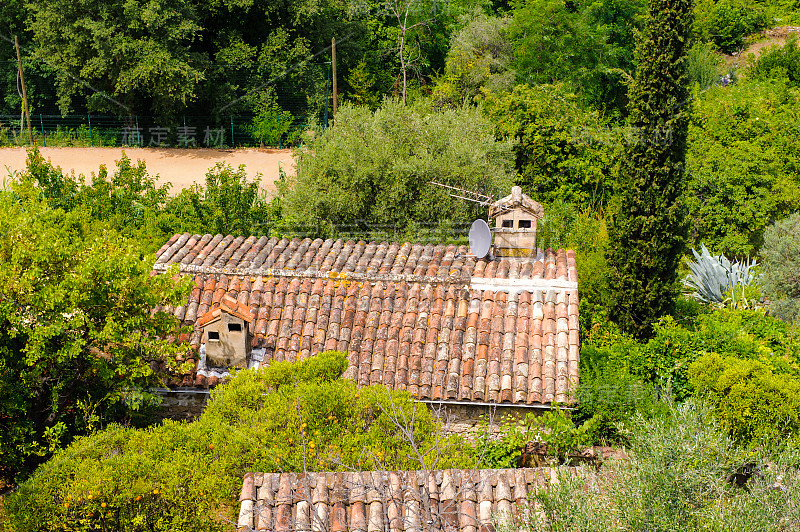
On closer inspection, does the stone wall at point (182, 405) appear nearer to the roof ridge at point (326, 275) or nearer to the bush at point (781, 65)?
the roof ridge at point (326, 275)

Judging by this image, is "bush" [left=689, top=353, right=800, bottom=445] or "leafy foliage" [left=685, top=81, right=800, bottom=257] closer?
"bush" [left=689, top=353, right=800, bottom=445]

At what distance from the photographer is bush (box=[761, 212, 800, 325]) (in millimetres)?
16875

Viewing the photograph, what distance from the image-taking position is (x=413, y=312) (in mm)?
12648

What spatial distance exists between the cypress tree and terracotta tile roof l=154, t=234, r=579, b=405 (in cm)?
304

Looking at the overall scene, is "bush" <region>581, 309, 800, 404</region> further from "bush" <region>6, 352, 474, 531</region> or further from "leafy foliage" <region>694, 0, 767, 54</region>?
"leafy foliage" <region>694, 0, 767, 54</region>

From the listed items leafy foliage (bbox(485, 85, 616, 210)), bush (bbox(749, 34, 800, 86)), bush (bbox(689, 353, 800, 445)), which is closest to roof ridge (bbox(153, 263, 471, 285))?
bush (bbox(689, 353, 800, 445))

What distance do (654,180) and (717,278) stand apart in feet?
11.9

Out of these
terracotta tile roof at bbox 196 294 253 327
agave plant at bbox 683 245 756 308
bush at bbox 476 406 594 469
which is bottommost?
bush at bbox 476 406 594 469

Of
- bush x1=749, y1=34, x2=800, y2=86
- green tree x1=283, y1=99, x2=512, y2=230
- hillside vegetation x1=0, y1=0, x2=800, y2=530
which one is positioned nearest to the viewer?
hillside vegetation x1=0, y1=0, x2=800, y2=530

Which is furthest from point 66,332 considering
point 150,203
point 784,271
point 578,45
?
point 578,45

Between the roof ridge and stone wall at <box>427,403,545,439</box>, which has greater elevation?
the roof ridge

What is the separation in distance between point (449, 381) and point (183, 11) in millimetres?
23906

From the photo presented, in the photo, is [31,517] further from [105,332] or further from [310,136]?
[310,136]

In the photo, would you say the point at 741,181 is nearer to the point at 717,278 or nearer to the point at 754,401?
the point at 717,278
